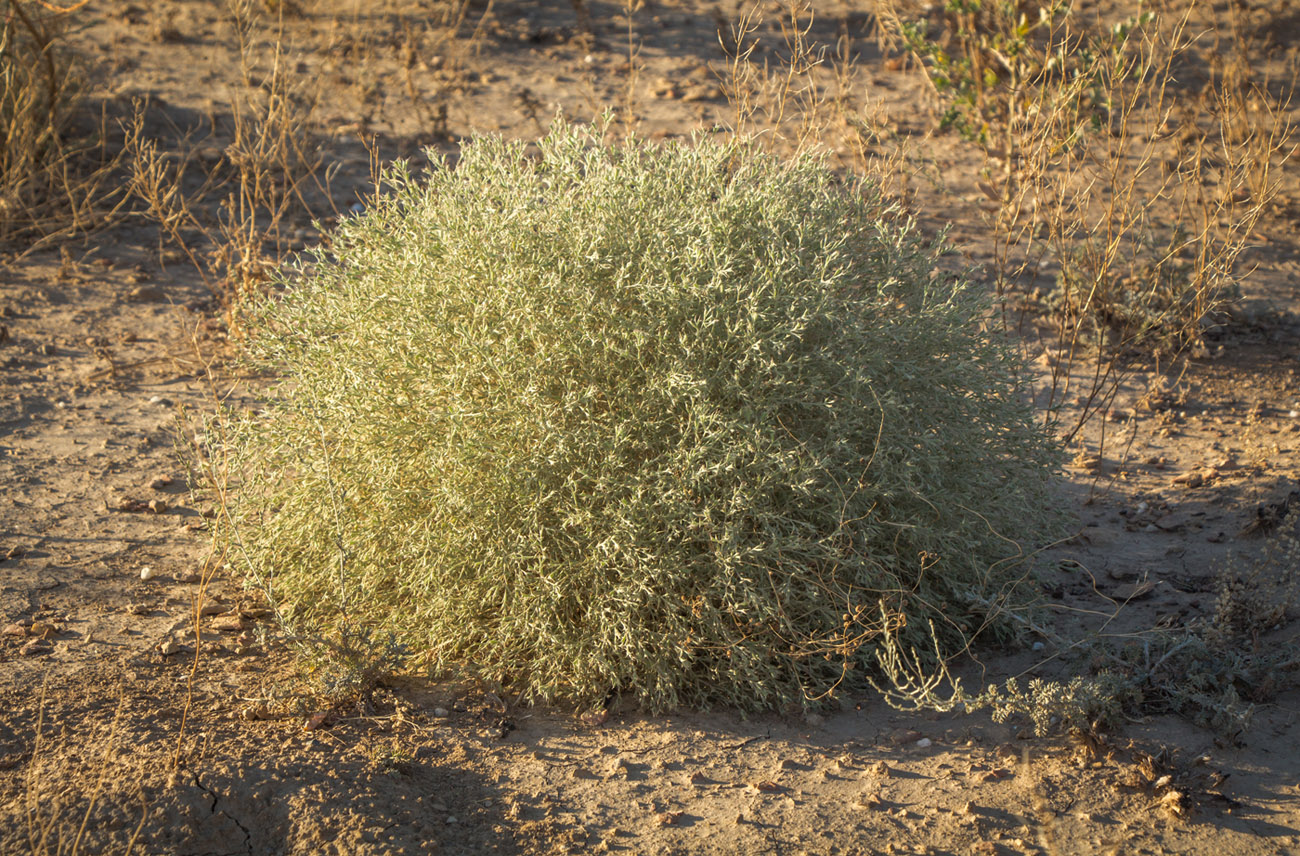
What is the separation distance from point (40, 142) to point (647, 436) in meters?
5.02

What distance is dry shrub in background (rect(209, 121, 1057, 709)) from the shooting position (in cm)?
293

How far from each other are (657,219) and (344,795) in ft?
5.78

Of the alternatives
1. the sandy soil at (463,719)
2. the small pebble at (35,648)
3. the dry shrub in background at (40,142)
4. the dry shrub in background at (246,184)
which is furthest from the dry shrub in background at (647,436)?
the dry shrub in background at (40,142)

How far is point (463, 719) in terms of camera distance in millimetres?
3061

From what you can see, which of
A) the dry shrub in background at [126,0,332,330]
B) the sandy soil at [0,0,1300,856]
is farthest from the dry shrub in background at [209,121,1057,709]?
the dry shrub in background at [126,0,332,330]

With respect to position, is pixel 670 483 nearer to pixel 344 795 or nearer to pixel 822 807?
pixel 822 807

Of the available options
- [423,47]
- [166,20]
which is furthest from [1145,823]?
[166,20]

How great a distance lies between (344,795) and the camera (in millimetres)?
2650

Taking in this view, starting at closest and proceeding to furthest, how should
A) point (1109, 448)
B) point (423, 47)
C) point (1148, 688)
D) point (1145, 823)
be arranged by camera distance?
point (1145, 823) → point (1148, 688) → point (1109, 448) → point (423, 47)

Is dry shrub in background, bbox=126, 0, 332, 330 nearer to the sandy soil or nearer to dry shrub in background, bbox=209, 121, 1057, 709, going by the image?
the sandy soil

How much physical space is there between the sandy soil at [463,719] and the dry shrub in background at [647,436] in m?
0.24

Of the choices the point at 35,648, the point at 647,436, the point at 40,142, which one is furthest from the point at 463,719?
the point at 40,142

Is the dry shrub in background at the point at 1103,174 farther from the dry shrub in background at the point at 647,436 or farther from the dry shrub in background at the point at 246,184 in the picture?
the dry shrub in background at the point at 246,184

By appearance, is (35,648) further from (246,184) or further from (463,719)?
(246,184)
